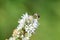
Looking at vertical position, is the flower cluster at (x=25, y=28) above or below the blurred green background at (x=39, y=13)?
below

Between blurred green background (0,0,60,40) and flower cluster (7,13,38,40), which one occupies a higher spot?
blurred green background (0,0,60,40)

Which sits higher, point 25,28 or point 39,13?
point 39,13

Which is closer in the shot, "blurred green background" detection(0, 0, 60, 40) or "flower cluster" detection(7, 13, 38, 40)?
"flower cluster" detection(7, 13, 38, 40)

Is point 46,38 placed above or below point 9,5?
below

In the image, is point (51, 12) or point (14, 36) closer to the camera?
point (14, 36)

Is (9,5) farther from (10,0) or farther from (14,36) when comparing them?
(14,36)

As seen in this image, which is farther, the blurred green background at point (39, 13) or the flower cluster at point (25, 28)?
the blurred green background at point (39, 13)

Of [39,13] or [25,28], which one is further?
[39,13]

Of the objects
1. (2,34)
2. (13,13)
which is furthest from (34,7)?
(2,34)
